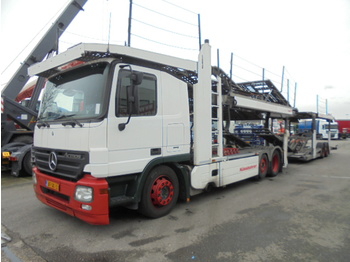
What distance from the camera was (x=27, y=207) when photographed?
4.93 metres

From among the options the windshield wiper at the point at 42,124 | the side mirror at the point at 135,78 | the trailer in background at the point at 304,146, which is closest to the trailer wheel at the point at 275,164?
the trailer in background at the point at 304,146

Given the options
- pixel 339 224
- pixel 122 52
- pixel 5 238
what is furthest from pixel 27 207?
pixel 339 224

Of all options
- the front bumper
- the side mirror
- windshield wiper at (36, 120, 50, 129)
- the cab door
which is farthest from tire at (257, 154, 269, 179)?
windshield wiper at (36, 120, 50, 129)

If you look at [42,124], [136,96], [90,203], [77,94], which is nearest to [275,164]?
[136,96]

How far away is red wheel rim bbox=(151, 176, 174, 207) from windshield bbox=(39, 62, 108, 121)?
157 cm

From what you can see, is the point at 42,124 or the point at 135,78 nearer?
the point at 135,78

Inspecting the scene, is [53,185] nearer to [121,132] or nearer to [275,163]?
[121,132]

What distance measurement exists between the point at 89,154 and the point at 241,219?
9.15 feet

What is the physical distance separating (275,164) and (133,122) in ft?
20.6

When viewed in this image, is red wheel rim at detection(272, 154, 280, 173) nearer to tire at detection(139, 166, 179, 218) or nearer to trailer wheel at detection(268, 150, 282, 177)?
trailer wheel at detection(268, 150, 282, 177)

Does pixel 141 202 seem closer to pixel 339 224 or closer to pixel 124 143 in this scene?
pixel 124 143

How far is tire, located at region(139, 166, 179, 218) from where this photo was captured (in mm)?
4055

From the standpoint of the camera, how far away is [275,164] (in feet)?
27.6

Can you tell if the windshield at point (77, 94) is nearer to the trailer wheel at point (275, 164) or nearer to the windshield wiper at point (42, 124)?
the windshield wiper at point (42, 124)
